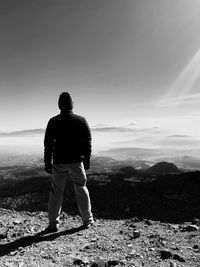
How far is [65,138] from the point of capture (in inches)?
263

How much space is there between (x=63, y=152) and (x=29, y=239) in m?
2.33

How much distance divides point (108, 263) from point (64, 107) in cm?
393

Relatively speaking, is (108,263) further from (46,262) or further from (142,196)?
(142,196)

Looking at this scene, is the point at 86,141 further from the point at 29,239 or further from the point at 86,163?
the point at 29,239

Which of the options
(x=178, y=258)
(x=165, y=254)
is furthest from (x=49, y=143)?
(x=178, y=258)

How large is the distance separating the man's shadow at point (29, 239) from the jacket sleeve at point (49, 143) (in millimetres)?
1880

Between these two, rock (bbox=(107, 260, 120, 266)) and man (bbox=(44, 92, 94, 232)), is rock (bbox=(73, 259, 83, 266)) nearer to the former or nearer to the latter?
rock (bbox=(107, 260, 120, 266))

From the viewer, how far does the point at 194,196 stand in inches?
531

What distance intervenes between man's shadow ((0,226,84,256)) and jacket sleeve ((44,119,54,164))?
1.88 metres

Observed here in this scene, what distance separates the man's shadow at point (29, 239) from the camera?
5.67 meters

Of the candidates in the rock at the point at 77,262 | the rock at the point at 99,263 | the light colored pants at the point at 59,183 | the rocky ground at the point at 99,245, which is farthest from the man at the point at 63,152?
the rock at the point at 99,263

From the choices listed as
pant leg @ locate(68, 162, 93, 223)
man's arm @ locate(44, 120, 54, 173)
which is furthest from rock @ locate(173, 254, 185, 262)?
man's arm @ locate(44, 120, 54, 173)

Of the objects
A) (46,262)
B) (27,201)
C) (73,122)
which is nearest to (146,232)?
(46,262)

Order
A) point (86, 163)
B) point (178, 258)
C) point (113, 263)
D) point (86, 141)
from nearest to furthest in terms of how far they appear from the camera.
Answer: point (113, 263), point (178, 258), point (86, 141), point (86, 163)
